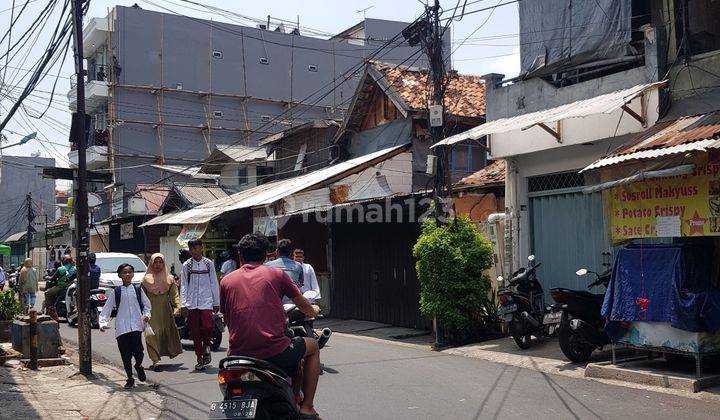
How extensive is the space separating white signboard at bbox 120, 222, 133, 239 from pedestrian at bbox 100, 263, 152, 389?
27.1 m

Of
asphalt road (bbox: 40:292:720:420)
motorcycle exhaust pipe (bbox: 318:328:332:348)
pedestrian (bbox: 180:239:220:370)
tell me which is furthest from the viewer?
pedestrian (bbox: 180:239:220:370)

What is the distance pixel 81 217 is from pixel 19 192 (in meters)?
58.9

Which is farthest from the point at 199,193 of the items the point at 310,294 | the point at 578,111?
the point at 578,111

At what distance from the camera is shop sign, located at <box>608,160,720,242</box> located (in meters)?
8.64

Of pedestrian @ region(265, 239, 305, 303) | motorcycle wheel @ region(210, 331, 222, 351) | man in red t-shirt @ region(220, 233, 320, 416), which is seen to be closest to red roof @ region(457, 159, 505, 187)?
motorcycle wheel @ region(210, 331, 222, 351)

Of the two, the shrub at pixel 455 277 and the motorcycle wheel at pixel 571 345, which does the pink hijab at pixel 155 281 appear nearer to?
the shrub at pixel 455 277

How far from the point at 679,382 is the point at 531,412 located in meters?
2.13

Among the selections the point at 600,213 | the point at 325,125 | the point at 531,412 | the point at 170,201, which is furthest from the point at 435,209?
the point at 170,201

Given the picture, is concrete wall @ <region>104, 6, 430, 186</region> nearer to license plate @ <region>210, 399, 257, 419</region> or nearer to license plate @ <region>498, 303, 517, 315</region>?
license plate @ <region>498, 303, 517, 315</region>

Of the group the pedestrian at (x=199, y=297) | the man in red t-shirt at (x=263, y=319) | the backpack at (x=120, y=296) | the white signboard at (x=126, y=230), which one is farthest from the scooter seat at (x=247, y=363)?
the white signboard at (x=126, y=230)

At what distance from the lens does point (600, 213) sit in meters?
12.4

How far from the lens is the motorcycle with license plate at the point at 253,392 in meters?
5.26

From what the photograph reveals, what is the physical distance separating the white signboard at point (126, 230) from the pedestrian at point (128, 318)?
89.0 ft

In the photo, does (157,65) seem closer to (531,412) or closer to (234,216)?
(234,216)
